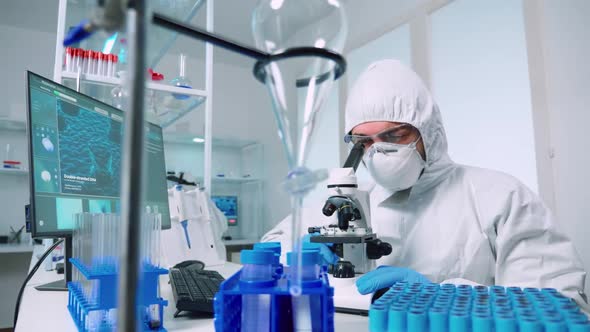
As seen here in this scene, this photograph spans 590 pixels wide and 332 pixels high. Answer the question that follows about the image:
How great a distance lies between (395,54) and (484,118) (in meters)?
0.95

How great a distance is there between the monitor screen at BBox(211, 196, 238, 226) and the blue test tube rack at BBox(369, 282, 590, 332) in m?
3.87

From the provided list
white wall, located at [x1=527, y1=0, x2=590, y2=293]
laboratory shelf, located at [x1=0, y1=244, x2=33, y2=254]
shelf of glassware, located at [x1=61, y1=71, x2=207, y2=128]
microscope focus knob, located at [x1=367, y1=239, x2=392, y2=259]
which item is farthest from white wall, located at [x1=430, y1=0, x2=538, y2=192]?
laboratory shelf, located at [x1=0, y1=244, x2=33, y2=254]

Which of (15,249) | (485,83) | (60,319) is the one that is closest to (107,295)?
(60,319)

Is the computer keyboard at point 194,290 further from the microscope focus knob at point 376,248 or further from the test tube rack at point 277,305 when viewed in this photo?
the microscope focus knob at point 376,248

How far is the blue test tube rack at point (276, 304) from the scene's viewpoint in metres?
0.45

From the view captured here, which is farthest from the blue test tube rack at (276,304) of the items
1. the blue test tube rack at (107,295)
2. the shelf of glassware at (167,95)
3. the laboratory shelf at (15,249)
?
the laboratory shelf at (15,249)

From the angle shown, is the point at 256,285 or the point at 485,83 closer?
the point at 256,285

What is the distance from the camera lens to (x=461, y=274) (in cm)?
125

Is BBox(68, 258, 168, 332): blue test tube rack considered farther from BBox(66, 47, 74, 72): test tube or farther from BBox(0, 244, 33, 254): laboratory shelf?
BBox(0, 244, 33, 254): laboratory shelf

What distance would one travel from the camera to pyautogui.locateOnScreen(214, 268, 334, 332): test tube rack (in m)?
0.45

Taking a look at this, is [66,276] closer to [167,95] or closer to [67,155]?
[67,155]

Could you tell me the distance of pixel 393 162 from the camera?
4.14 ft

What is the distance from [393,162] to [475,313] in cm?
82

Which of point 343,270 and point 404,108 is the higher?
point 404,108
